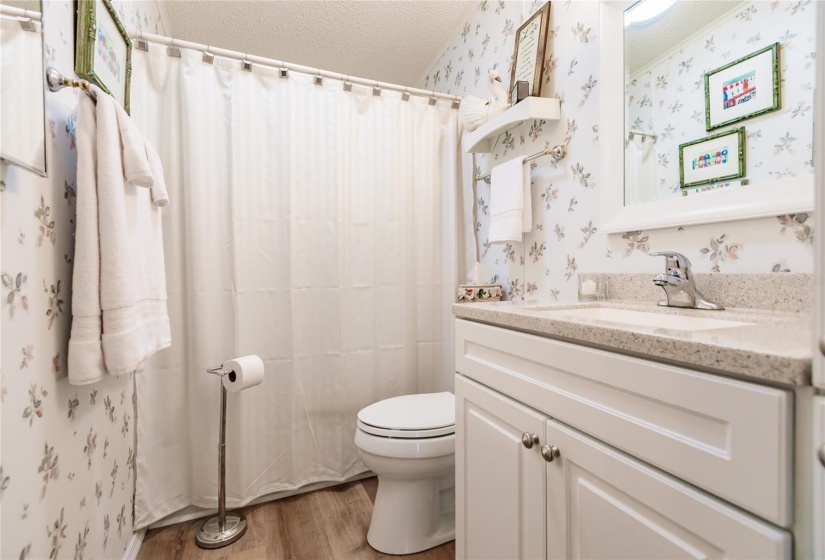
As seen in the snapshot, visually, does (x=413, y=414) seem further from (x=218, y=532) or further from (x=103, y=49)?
(x=103, y=49)

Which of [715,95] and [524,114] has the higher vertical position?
[524,114]

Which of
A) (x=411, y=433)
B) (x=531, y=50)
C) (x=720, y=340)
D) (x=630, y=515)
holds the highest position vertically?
(x=531, y=50)

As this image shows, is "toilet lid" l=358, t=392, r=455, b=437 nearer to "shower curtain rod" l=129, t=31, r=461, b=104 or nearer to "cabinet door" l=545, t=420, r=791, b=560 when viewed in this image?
"cabinet door" l=545, t=420, r=791, b=560

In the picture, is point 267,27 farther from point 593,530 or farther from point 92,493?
point 593,530

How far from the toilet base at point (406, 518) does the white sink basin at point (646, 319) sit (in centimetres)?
85

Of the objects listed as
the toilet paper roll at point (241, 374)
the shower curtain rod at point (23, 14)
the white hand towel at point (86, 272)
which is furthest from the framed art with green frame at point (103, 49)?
the toilet paper roll at point (241, 374)

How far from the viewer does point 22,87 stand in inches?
25.9

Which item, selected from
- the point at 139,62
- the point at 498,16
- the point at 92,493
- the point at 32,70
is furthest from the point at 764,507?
the point at 139,62

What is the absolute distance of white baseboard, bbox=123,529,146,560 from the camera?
1324 millimetres

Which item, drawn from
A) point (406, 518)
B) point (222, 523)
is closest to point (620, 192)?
point (406, 518)

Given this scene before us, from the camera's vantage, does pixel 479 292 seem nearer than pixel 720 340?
No

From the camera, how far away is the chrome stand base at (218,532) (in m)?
1.41

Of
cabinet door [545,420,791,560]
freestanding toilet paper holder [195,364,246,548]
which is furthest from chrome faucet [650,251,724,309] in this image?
freestanding toilet paper holder [195,364,246,548]

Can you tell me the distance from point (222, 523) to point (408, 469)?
782 mm
